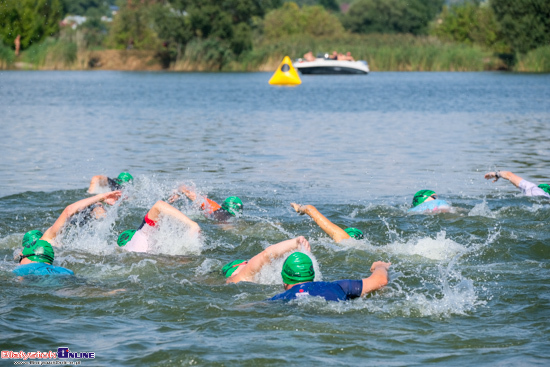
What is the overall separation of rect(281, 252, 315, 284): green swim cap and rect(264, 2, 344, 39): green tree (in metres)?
84.2

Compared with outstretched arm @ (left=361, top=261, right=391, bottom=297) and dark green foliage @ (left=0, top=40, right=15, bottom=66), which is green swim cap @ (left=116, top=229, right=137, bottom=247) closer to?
outstretched arm @ (left=361, top=261, right=391, bottom=297)

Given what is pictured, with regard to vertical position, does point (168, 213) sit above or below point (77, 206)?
above

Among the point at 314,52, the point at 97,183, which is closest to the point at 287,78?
the point at 314,52

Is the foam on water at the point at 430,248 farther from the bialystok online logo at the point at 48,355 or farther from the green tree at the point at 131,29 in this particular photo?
the green tree at the point at 131,29

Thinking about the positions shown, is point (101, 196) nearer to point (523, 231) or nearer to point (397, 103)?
point (523, 231)

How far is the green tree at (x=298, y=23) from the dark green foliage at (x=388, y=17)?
11045mm

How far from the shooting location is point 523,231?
36.8 feet

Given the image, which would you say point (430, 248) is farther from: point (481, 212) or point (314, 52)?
point (314, 52)

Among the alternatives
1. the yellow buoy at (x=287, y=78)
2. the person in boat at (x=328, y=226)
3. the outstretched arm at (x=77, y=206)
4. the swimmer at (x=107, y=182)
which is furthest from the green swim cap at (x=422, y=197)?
the yellow buoy at (x=287, y=78)

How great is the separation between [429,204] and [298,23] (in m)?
83.0

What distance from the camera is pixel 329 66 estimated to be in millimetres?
64062

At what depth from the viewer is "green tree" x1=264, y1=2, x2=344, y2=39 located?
9056 cm

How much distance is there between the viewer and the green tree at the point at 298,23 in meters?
90.6

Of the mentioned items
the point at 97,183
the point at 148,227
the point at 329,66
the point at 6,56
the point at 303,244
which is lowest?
the point at 6,56
